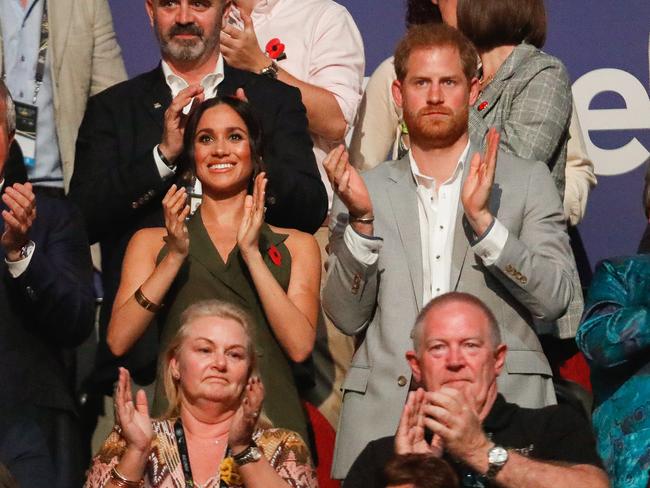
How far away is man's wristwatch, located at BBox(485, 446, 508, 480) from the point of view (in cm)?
476

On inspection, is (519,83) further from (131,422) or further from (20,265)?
(131,422)

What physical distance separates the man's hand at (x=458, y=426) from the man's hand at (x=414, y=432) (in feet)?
0.26

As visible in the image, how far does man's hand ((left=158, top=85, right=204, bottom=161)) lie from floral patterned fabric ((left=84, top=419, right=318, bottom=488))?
1113mm

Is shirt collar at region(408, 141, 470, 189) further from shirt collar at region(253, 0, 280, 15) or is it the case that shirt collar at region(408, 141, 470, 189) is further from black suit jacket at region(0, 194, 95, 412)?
shirt collar at region(253, 0, 280, 15)

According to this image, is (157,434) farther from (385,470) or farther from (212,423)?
(385,470)

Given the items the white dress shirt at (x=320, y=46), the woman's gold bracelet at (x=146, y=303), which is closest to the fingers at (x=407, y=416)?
the woman's gold bracelet at (x=146, y=303)

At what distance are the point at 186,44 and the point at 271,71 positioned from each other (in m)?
0.36

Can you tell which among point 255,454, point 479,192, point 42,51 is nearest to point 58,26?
point 42,51

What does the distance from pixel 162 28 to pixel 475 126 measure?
1158 millimetres

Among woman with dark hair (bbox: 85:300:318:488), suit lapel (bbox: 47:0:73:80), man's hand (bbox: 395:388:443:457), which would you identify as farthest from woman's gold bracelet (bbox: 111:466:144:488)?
suit lapel (bbox: 47:0:73:80)

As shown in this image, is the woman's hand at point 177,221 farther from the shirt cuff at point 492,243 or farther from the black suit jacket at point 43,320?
the shirt cuff at point 492,243

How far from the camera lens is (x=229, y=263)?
5809mm

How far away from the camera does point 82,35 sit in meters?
7.09

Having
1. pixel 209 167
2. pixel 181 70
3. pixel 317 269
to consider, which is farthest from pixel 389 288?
pixel 181 70
